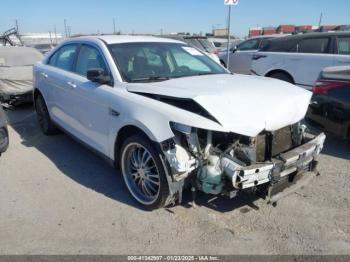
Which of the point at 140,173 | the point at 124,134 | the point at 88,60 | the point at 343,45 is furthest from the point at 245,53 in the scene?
the point at 140,173

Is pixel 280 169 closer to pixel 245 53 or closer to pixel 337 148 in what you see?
pixel 337 148

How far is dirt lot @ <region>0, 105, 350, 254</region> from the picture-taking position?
287 centimetres

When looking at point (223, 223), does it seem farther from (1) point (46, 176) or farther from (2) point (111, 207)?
(1) point (46, 176)

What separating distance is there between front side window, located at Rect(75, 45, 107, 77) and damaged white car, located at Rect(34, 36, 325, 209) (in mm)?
14

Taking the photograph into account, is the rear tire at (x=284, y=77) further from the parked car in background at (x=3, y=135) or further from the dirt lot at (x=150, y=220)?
the parked car in background at (x=3, y=135)

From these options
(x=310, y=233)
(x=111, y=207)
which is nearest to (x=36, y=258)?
(x=111, y=207)

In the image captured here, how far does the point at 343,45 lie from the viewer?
724 centimetres

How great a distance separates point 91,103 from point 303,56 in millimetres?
5612

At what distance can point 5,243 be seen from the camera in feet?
9.66

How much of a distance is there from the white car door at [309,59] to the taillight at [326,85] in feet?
9.43

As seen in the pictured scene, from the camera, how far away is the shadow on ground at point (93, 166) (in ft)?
11.7

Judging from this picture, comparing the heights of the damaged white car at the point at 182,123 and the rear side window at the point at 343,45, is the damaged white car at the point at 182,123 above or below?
below

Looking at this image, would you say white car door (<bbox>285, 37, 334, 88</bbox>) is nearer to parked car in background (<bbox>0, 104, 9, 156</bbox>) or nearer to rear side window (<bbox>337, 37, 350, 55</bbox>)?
rear side window (<bbox>337, 37, 350, 55</bbox>)

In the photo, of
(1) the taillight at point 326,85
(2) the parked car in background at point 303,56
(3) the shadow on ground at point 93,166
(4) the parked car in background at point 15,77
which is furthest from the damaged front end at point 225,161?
(4) the parked car in background at point 15,77
